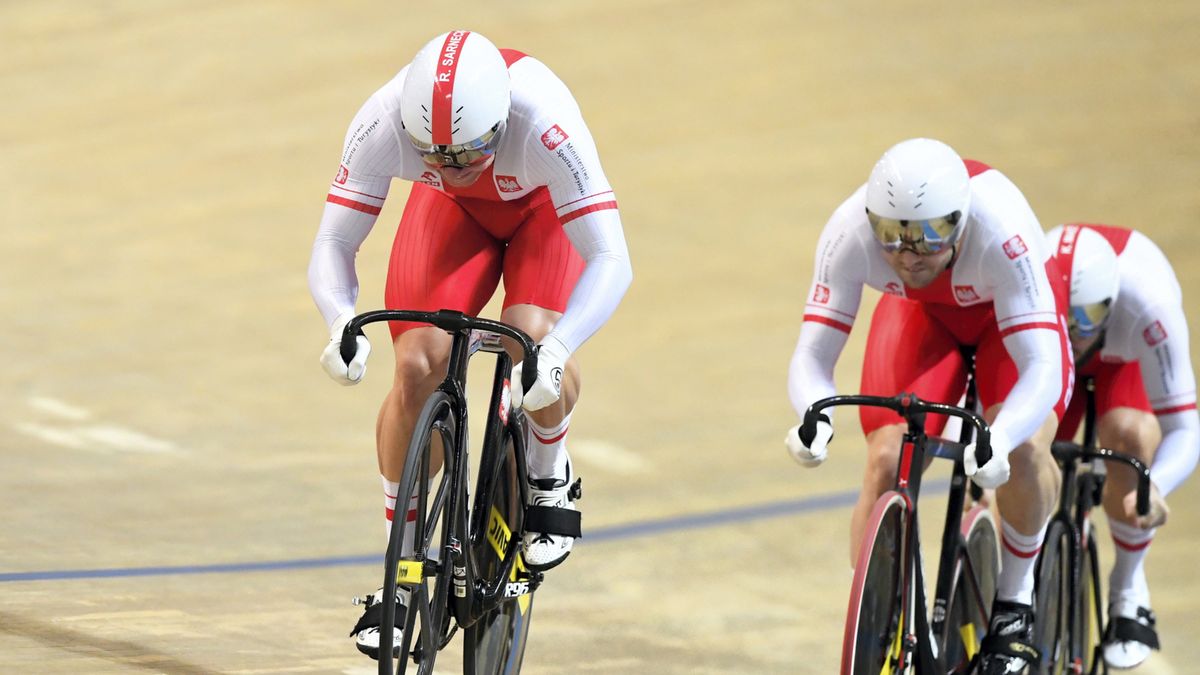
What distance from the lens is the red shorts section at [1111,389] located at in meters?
4.11

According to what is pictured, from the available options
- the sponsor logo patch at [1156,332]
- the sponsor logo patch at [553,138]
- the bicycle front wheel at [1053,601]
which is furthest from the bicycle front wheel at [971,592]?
the sponsor logo patch at [553,138]

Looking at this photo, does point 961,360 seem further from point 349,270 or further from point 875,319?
point 349,270

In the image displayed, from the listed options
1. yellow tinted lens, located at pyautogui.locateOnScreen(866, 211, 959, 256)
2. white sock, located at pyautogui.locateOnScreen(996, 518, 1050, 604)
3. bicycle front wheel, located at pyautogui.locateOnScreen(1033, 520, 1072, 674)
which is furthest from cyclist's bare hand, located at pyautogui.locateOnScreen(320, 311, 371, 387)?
bicycle front wheel, located at pyautogui.locateOnScreen(1033, 520, 1072, 674)

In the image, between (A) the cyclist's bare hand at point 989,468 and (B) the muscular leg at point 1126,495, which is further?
(B) the muscular leg at point 1126,495

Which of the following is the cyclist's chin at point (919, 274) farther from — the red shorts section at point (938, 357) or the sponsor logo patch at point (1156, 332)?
the sponsor logo patch at point (1156, 332)

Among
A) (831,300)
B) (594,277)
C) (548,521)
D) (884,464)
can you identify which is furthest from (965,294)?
(548,521)

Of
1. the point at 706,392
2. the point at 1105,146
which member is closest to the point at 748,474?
the point at 706,392

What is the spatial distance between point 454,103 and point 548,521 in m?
0.84

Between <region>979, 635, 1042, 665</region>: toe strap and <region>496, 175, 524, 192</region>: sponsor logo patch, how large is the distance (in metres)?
1.37

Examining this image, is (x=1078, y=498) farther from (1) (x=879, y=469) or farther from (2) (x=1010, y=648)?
(1) (x=879, y=469)

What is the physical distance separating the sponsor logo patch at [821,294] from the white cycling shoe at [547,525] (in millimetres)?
620

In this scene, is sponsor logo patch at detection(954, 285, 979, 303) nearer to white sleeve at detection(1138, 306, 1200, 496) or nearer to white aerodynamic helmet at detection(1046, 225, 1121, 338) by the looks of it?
white aerodynamic helmet at detection(1046, 225, 1121, 338)

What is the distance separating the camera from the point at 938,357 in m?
3.45

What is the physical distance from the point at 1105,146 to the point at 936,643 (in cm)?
528
